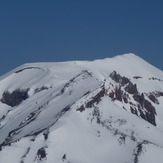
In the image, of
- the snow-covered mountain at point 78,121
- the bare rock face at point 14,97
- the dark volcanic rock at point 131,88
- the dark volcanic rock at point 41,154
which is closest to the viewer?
the dark volcanic rock at point 41,154

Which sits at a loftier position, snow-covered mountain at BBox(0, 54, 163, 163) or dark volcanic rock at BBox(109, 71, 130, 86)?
dark volcanic rock at BBox(109, 71, 130, 86)

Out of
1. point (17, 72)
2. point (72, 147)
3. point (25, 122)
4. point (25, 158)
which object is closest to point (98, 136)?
point (72, 147)

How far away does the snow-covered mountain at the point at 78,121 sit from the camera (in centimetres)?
8475

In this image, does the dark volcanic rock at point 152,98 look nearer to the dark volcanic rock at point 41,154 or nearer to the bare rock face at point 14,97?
the bare rock face at point 14,97

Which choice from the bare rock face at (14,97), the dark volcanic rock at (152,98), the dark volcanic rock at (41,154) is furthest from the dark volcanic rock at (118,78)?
the dark volcanic rock at (41,154)

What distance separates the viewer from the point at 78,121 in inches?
3602

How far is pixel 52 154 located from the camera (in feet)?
275

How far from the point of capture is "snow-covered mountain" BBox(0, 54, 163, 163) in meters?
84.8

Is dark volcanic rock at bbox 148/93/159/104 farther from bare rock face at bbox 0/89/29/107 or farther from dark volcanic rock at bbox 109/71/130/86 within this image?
bare rock face at bbox 0/89/29/107

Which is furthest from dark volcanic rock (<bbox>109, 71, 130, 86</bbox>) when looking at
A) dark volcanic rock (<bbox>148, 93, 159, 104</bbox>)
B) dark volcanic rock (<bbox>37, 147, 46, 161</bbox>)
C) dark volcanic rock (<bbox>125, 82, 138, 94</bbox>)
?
dark volcanic rock (<bbox>37, 147, 46, 161</bbox>)

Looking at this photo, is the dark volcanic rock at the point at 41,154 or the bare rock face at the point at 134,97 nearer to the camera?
the dark volcanic rock at the point at 41,154

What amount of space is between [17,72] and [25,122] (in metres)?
45.3

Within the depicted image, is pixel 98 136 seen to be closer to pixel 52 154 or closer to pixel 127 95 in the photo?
pixel 52 154

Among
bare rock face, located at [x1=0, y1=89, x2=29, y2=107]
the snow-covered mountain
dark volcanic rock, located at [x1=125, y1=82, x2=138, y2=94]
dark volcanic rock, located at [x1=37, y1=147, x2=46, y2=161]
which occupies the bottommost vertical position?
dark volcanic rock, located at [x1=37, y1=147, x2=46, y2=161]
